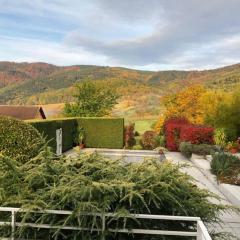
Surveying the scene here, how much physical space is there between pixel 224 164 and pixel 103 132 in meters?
20.9

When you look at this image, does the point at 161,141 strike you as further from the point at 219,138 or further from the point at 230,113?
the point at 219,138

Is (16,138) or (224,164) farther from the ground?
(16,138)

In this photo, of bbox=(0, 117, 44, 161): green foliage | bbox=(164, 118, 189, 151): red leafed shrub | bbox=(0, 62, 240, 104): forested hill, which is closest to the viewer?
bbox=(0, 117, 44, 161): green foliage

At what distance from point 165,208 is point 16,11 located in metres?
11.2

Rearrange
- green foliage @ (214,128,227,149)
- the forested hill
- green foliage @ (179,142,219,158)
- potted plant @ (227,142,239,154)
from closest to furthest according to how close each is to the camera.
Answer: green foliage @ (179,142,219,158) → potted plant @ (227,142,239,154) → green foliage @ (214,128,227,149) → the forested hill

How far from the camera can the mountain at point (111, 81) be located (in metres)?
95.6

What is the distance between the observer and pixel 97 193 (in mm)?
4938

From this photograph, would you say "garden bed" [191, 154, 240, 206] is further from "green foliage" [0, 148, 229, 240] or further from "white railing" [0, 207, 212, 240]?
"white railing" [0, 207, 212, 240]

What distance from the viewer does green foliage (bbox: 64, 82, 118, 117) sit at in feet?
140

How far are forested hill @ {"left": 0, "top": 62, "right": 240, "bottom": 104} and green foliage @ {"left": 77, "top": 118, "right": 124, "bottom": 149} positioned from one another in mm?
53392

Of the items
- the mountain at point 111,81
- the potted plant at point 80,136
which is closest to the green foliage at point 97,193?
the potted plant at point 80,136

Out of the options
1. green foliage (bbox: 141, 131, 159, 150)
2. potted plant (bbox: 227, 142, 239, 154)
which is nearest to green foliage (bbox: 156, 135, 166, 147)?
green foliage (bbox: 141, 131, 159, 150)

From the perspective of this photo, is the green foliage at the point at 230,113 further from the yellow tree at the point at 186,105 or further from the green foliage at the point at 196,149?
the green foliage at the point at 196,149

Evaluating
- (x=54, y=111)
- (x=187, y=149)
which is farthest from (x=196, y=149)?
(x=54, y=111)
